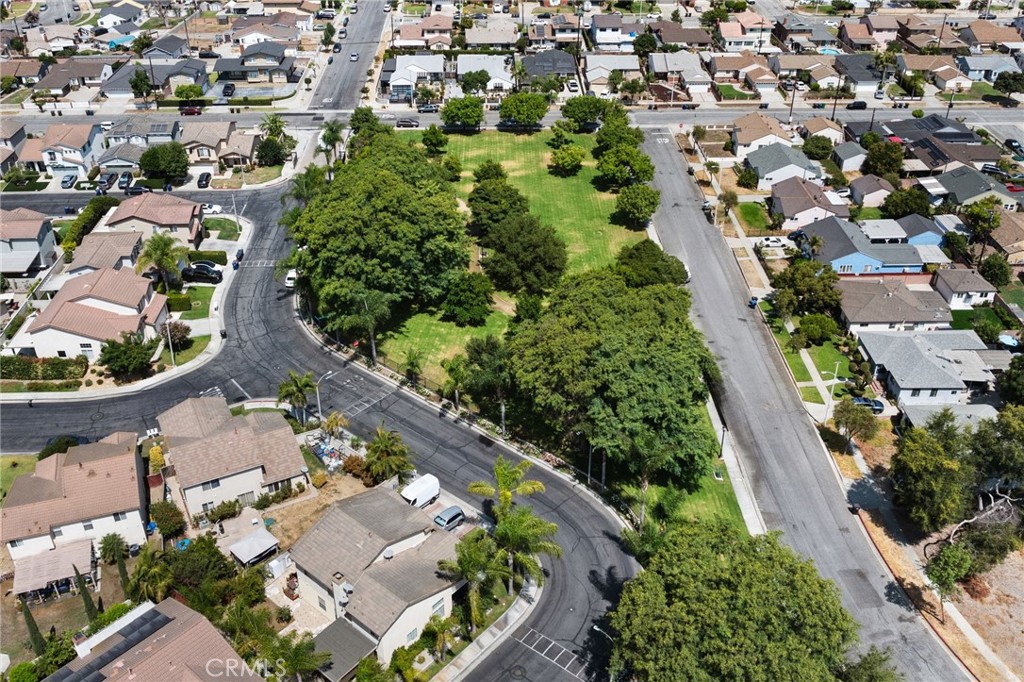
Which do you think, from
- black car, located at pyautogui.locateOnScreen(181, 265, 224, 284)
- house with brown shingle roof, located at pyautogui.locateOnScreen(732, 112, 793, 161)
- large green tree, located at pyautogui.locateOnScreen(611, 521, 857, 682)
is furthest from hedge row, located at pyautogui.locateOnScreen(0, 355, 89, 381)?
house with brown shingle roof, located at pyautogui.locateOnScreen(732, 112, 793, 161)

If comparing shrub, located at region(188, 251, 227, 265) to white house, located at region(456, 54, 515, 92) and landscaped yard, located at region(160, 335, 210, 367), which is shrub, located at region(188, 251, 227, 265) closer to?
landscaped yard, located at region(160, 335, 210, 367)

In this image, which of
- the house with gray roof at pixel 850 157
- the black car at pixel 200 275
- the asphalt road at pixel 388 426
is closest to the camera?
the asphalt road at pixel 388 426

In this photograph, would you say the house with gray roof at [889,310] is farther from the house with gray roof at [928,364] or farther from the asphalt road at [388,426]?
the asphalt road at [388,426]

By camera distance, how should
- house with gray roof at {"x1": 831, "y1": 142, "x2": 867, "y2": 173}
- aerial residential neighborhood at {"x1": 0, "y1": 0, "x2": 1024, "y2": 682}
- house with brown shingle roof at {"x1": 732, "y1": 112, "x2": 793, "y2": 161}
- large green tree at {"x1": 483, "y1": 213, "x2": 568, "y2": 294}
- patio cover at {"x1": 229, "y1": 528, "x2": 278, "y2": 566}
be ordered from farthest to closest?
house with brown shingle roof at {"x1": 732, "y1": 112, "x2": 793, "y2": 161}, house with gray roof at {"x1": 831, "y1": 142, "x2": 867, "y2": 173}, large green tree at {"x1": 483, "y1": 213, "x2": 568, "y2": 294}, patio cover at {"x1": 229, "y1": 528, "x2": 278, "y2": 566}, aerial residential neighborhood at {"x1": 0, "y1": 0, "x2": 1024, "y2": 682}

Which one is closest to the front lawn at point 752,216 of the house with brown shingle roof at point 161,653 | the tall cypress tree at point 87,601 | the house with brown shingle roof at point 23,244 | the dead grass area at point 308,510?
the dead grass area at point 308,510

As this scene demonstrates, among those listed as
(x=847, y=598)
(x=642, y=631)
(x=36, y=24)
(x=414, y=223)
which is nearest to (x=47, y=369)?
(x=414, y=223)

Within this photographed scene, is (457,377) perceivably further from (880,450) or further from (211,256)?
(211,256)

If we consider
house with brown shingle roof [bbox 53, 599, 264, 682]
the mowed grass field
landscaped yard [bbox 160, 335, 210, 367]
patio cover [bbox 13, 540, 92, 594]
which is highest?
house with brown shingle roof [bbox 53, 599, 264, 682]
